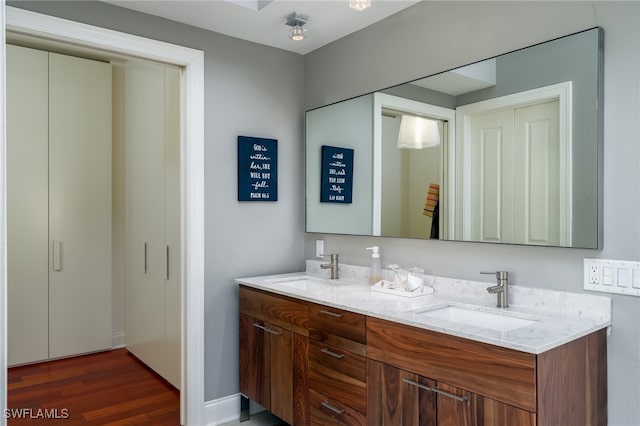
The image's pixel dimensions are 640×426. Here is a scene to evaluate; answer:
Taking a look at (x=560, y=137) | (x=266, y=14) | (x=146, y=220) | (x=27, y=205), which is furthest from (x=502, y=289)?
(x=27, y=205)

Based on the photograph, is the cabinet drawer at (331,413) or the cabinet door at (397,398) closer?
the cabinet door at (397,398)

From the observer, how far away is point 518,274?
1952 millimetres

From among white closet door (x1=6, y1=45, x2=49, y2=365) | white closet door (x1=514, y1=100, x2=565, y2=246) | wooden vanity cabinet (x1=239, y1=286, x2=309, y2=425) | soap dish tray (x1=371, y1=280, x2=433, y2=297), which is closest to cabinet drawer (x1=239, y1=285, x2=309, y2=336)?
wooden vanity cabinet (x1=239, y1=286, x2=309, y2=425)

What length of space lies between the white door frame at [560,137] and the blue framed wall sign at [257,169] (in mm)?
1222

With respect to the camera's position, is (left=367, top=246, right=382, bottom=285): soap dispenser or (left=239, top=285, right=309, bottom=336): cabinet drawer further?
(left=367, top=246, right=382, bottom=285): soap dispenser

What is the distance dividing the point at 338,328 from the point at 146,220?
2.23 metres

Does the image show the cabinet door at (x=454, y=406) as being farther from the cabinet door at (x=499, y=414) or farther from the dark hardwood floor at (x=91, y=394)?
the dark hardwood floor at (x=91, y=394)

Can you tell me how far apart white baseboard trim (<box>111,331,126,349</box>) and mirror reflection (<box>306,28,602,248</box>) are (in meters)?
2.63

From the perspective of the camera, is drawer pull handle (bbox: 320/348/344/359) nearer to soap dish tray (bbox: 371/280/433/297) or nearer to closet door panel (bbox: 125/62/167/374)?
soap dish tray (bbox: 371/280/433/297)

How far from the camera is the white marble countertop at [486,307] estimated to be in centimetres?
147

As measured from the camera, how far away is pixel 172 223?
10.4ft

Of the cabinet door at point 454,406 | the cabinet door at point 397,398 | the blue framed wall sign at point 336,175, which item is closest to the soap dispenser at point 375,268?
the blue framed wall sign at point 336,175

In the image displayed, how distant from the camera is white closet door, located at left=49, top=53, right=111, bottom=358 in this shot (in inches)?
150

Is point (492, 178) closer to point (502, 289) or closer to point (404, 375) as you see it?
point (502, 289)
